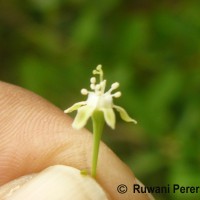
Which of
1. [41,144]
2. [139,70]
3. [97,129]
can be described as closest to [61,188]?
[97,129]

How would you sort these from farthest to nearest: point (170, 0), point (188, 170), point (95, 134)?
point (170, 0) < point (188, 170) < point (95, 134)

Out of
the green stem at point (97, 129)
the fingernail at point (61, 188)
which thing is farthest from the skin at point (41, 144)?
the green stem at point (97, 129)

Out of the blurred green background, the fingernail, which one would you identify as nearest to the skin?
the fingernail

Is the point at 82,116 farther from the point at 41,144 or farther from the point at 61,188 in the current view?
the point at 41,144

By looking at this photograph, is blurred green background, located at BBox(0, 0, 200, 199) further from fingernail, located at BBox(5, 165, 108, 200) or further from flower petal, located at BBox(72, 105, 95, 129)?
flower petal, located at BBox(72, 105, 95, 129)

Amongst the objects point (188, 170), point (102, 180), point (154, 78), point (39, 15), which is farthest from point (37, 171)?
point (39, 15)

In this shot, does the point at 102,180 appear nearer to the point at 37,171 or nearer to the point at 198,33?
the point at 37,171

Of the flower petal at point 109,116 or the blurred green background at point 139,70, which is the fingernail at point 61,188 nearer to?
the flower petal at point 109,116

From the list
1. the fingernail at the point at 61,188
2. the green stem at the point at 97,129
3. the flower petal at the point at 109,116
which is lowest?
the fingernail at the point at 61,188
